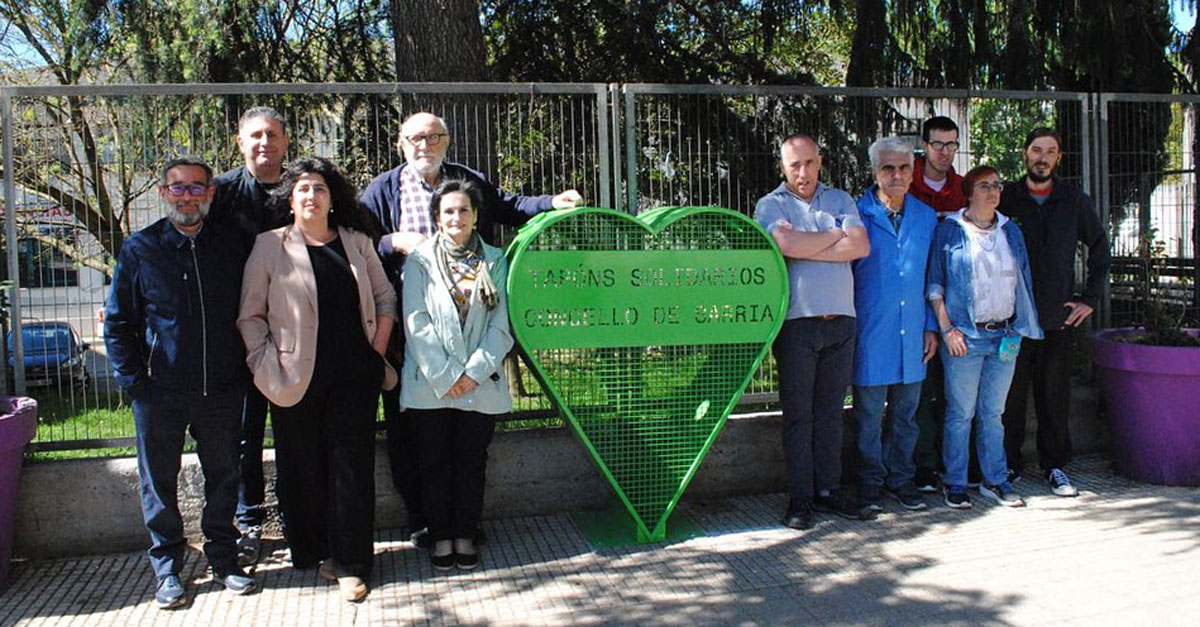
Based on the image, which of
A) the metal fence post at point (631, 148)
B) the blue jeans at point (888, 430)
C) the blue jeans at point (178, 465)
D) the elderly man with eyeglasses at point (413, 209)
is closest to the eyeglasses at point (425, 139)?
the elderly man with eyeglasses at point (413, 209)

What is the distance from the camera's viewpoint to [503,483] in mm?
5043

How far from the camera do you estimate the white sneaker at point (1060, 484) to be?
5141mm

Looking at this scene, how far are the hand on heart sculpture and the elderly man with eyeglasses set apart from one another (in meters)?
0.26

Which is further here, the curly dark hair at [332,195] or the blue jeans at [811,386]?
the blue jeans at [811,386]

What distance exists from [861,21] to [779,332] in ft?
14.6

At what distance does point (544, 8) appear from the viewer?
877 centimetres

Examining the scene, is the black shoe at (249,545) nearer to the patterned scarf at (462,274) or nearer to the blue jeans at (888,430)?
the patterned scarf at (462,274)

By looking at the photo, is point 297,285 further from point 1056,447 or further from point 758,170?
point 1056,447

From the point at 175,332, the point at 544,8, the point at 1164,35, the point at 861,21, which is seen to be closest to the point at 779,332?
the point at 175,332

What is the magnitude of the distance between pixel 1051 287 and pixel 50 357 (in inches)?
206

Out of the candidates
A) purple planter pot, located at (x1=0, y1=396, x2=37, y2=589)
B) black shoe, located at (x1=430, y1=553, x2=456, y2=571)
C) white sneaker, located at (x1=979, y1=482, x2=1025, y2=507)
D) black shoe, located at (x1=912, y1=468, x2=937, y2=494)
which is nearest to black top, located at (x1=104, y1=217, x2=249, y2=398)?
purple planter pot, located at (x1=0, y1=396, x2=37, y2=589)

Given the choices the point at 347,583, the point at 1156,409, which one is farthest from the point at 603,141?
the point at 1156,409

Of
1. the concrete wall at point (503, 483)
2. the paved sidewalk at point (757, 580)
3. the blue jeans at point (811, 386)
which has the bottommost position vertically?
the paved sidewalk at point (757, 580)

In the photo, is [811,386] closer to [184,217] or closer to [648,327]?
[648,327]
